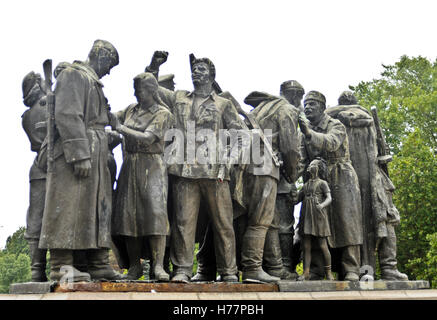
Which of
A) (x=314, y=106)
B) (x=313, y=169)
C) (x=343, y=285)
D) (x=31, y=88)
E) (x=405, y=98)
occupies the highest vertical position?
(x=405, y=98)

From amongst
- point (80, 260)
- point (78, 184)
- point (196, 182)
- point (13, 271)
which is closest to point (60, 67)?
point (78, 184)

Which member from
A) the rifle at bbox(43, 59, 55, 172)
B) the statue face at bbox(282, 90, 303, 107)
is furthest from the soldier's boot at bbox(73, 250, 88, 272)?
the statue face at bbox(282, 90, 303, 107)

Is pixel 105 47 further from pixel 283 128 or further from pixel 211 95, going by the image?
pixel 283 128

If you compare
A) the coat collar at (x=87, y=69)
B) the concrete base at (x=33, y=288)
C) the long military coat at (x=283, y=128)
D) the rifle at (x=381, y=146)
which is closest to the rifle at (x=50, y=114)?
the coat collar at (x=87, y=69)

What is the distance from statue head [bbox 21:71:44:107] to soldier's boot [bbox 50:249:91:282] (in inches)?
105

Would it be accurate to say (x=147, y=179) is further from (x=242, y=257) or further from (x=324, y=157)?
(x=324, y=157)

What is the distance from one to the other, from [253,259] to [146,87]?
10.0ft

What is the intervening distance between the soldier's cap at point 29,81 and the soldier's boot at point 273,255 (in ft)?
14.4

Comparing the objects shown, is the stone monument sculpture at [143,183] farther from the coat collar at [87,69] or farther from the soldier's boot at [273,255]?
the soldier's boot at [273,255]

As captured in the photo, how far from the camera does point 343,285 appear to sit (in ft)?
30.6

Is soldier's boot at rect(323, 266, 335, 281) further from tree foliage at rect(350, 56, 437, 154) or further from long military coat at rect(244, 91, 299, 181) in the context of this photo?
tree foliage at rect(350, 56, 437, 154)

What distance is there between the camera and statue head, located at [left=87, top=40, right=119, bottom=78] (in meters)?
8.95

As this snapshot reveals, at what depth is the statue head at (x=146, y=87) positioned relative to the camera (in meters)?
8.97
